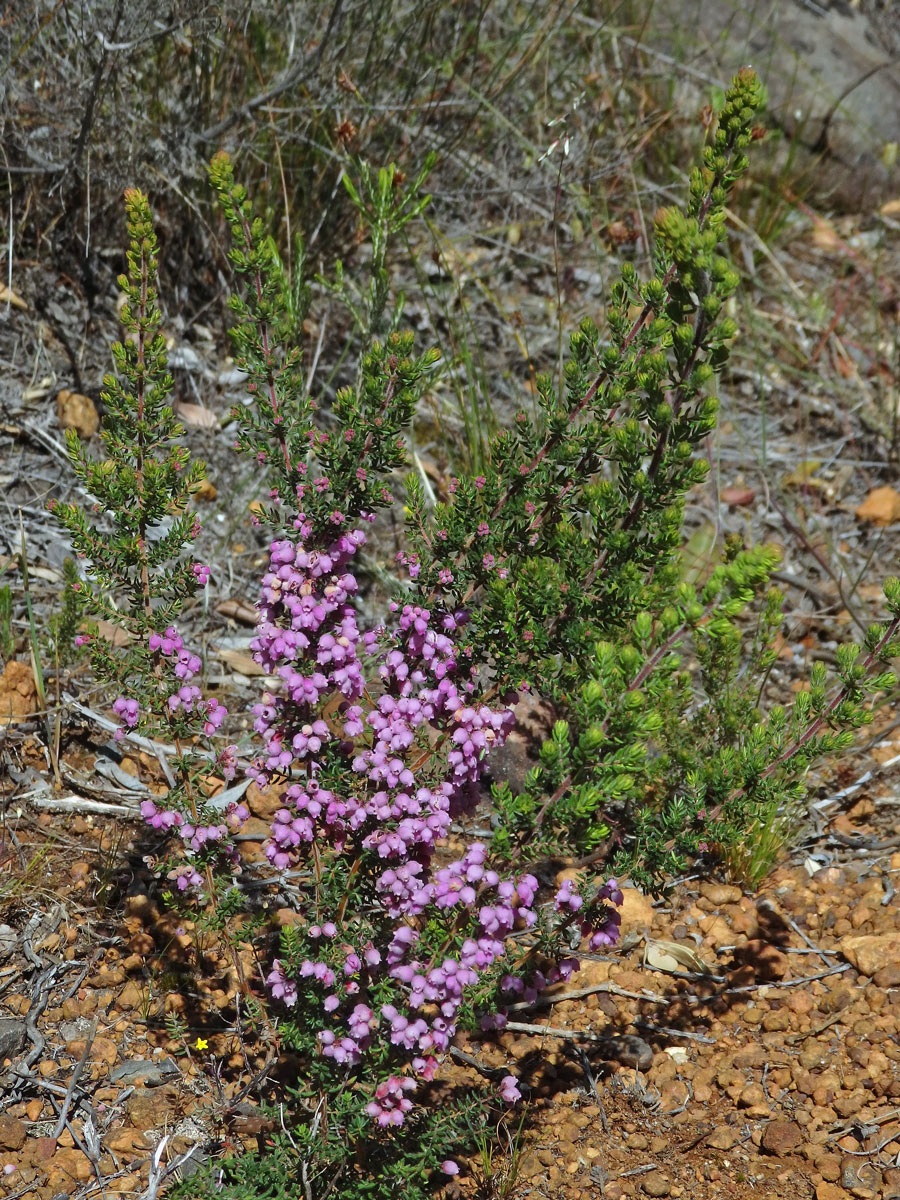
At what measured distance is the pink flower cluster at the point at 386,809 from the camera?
2189 mm

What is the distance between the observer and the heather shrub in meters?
2.24

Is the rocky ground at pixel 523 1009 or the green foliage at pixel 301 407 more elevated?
the green foliage at pixel 301 407

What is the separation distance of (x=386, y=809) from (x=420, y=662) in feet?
1.10

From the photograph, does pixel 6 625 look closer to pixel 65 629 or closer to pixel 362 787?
pixel 65 629

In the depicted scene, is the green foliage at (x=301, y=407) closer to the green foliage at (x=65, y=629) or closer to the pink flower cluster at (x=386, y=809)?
the pink flower cluster at (x=386, y=809)

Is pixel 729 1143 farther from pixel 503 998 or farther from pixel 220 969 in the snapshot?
pixel 220 969

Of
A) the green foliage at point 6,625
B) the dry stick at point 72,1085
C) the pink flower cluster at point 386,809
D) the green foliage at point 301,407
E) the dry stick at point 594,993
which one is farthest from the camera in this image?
the green foliage at point 6,625

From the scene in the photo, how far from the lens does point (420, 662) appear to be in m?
2.41

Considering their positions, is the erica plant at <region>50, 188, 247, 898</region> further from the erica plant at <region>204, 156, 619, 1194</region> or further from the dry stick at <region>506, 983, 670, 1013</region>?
the dry stick at <region>506, 983, 670, 1013</region>

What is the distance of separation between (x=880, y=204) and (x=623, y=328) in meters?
5.09

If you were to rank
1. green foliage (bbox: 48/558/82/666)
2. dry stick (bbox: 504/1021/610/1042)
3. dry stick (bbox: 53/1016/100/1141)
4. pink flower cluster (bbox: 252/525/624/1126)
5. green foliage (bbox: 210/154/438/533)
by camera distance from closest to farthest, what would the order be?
pink flower cluster (bbox: 252/525/624/1126) < green foliage (bbox: 210/154/438/533) < dry stick (bbox: 53/1016/100/1141) < dry stick (bbox: 504/1021/610/1042) < green foliage (bbox: 48/558/82/666)

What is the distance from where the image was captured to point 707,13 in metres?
6.88

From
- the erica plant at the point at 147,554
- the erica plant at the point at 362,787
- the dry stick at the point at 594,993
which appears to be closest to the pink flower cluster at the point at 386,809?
the erica plant at the point at 362,787

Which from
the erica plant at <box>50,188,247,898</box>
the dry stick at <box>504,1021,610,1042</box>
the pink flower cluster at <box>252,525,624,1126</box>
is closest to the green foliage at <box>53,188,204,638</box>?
the erica plant at <box>50,188,247,898</box>
